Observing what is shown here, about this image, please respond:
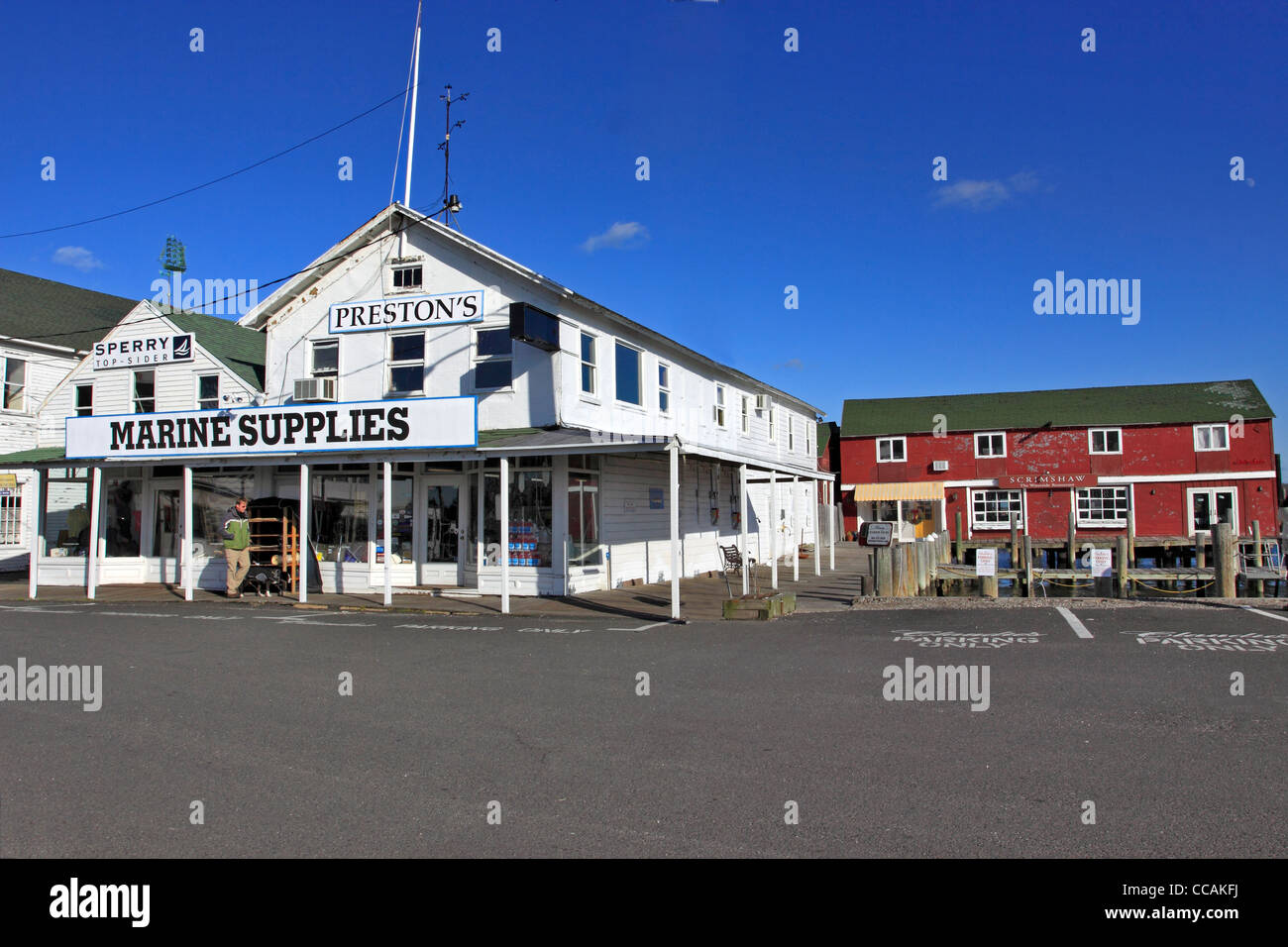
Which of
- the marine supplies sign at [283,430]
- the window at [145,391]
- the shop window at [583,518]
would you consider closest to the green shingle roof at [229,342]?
the window at [145,391]

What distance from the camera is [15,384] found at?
86.8 ft

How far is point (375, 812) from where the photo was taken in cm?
551

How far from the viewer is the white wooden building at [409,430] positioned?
18.2m

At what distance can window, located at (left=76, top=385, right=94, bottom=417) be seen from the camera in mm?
23266

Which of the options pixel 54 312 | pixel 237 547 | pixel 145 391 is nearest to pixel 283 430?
pixel 237 547

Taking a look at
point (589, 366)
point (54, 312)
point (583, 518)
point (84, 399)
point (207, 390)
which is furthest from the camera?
point (54, 312)

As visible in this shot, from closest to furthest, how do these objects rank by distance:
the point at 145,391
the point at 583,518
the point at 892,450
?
the point at 583,518 → the point at 145,391 → the point at 892,450

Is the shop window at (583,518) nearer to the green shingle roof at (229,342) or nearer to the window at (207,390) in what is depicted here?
the green shingle roof at (229,342)

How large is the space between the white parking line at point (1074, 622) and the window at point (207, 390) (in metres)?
18.6

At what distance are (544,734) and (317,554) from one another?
14329 millimetres

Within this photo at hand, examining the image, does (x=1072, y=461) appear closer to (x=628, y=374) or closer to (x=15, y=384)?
(x=628, y=374)

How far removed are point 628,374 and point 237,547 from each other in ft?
29.8
